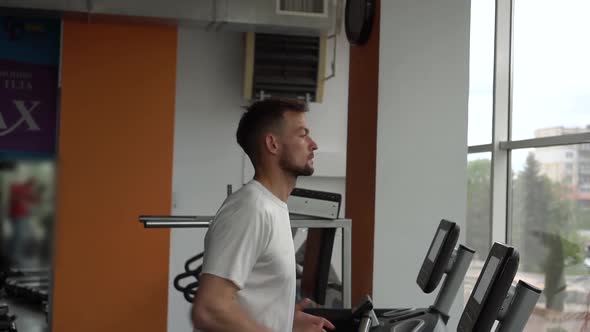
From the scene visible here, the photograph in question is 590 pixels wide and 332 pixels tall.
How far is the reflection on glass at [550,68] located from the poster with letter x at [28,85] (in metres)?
3.32

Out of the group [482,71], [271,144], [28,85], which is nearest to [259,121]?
[271,144]

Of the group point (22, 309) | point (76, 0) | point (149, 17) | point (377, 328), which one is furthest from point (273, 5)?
point (377, 328)

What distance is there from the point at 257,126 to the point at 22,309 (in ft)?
11.5

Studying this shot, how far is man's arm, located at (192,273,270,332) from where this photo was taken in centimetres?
177

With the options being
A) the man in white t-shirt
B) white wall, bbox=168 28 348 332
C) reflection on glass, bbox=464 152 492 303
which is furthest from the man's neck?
white wall, bbox=168 28 348 332

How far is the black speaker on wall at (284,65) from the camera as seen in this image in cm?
599

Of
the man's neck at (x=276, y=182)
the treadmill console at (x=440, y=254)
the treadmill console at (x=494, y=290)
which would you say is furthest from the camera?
the treadmill console at (x=440, y=254)

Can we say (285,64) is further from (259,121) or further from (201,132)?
(259,121)

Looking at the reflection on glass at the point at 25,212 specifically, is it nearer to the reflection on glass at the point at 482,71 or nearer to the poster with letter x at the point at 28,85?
the reflection on glass at the point at 482,71

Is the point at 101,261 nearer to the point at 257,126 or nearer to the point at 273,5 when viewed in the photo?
the point at 273,5

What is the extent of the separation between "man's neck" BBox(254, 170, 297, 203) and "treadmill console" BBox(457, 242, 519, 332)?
612 millimetres

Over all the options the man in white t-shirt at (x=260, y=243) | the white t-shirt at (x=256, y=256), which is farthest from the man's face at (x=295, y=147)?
the white t-shirt at (x=256, y=256)

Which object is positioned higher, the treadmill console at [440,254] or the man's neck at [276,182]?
the man's neck at [276,182]

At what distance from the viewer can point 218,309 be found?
1.77 metres
